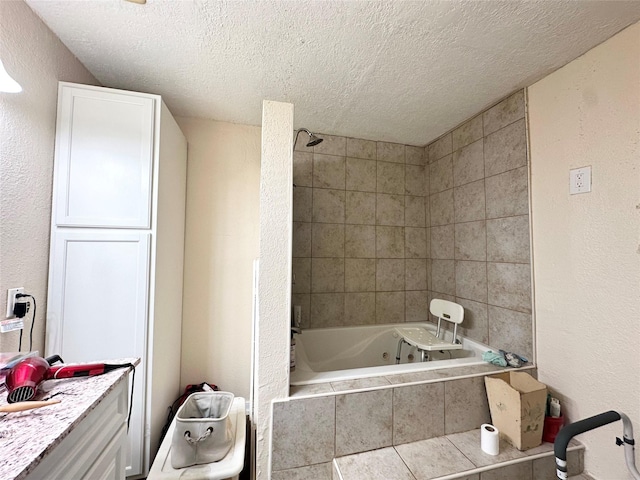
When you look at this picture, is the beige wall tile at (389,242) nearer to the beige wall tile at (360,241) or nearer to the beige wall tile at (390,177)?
the beige wall tile at (360,241)

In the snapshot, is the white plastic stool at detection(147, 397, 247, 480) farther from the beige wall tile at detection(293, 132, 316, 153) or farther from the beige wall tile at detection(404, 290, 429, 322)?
the beige wall tile at detection(293, 132, 316, 153)

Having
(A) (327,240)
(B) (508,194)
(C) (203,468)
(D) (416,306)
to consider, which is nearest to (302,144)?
(A) (327,240)

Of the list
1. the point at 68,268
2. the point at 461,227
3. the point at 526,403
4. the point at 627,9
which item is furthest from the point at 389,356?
the point at 627,9

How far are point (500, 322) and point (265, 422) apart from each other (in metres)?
1.69

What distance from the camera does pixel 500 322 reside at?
1787 millimetres

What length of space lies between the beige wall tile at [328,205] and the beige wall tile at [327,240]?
56 millimetres

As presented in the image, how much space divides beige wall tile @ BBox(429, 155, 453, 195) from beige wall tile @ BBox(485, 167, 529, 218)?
41cm

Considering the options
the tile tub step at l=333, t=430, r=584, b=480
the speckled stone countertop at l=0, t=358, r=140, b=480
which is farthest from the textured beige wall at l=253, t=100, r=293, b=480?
the speckled stone countertop at l=0, t=358, r=140, b=480

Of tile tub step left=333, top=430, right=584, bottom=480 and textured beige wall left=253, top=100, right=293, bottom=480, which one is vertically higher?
textured beige wall left=253, top=100, right=293, bottom=480

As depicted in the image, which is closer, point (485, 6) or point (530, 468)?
point (485, 6)

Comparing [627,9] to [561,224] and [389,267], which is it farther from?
[389,267]

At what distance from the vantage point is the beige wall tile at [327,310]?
2250 millimetres

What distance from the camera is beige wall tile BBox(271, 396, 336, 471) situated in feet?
3.97

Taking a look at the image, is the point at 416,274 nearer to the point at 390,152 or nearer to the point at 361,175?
the point at 361,175
